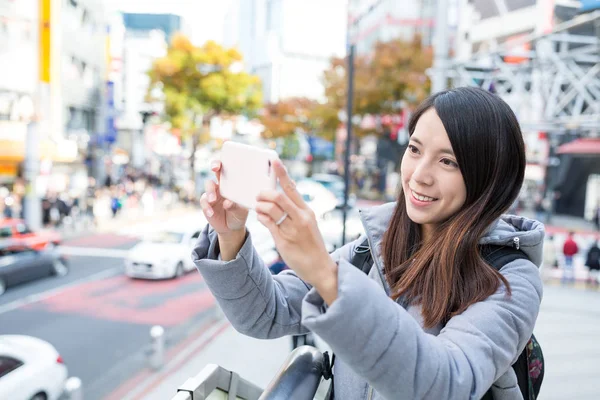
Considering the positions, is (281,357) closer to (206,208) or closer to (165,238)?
(206,208)

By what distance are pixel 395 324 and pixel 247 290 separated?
466mm

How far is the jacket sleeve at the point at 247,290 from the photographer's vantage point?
118 centimetres

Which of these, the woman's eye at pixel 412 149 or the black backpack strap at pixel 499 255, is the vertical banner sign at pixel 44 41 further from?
the black backpack strap at pixel 499 255

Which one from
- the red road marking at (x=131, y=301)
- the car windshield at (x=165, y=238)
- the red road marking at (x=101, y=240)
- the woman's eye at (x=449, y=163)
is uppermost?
the woman's eye at (x=449, y=163)

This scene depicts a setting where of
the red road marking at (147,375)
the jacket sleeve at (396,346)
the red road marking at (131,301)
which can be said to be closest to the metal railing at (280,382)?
the jacket sleeve at (396,346)

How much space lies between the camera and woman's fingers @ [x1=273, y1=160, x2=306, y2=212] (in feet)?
2.71

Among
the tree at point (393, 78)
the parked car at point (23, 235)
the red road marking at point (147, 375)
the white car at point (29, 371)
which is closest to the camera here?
the white car at point (29, 371)

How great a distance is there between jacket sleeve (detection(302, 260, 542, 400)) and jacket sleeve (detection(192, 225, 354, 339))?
0.36m

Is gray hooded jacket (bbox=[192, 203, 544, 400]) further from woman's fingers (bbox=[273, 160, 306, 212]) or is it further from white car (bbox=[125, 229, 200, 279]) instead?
white car (bbox=[125, 229, 200, 279])

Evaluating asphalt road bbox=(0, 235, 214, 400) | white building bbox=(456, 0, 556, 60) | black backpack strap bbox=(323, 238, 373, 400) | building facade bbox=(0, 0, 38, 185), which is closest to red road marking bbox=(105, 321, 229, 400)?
asphalt road bbox=(0, 235, 214, 400)

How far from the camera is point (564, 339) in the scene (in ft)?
19.0

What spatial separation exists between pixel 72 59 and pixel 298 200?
864 inches

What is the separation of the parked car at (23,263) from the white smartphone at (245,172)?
31.8 ft

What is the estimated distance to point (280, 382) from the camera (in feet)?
3.87
